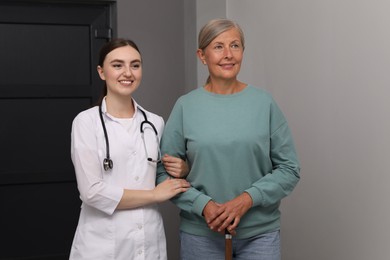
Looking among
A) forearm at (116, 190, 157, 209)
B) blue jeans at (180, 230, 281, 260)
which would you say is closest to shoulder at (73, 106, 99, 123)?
forearm at (116, 190, 157, 209)

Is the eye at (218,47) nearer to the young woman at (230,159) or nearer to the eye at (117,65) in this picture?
the young woman at (230,159)

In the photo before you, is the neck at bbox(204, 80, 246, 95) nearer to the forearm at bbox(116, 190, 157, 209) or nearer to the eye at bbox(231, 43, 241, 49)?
the eye at bbox(231, 43, 241, 49)

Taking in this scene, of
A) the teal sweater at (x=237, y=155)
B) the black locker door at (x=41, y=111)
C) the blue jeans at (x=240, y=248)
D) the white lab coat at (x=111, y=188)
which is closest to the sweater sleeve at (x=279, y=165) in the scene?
the teal sweater at (x=237, y=155)

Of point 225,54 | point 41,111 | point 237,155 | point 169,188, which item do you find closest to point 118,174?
point 169,188

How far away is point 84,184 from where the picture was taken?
1698 millimetres

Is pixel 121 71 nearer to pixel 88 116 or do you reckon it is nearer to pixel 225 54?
pixel 88 116

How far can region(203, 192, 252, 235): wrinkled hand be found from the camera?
1.65m

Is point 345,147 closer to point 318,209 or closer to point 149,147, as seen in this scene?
point 318,209

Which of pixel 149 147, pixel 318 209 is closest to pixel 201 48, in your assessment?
pixel 149 147

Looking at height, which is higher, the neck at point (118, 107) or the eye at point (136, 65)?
the eye at point (136, 65)

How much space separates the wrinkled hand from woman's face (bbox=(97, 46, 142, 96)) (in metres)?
0.46

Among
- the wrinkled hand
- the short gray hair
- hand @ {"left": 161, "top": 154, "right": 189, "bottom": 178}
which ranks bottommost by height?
the wrinkled hand

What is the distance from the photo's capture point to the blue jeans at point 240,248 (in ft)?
5.62

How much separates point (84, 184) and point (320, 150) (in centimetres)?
117
